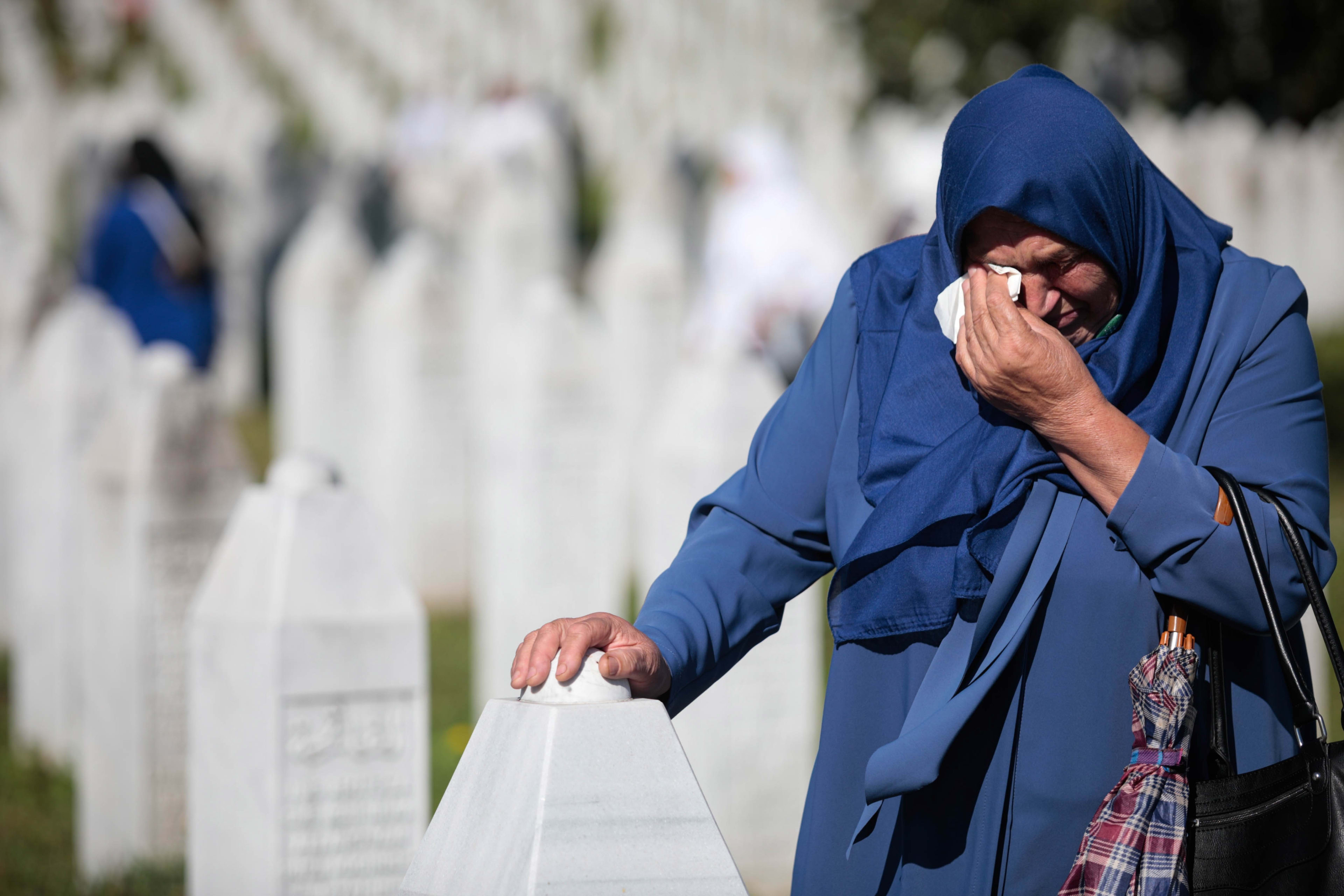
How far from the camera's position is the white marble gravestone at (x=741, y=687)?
5.34 m

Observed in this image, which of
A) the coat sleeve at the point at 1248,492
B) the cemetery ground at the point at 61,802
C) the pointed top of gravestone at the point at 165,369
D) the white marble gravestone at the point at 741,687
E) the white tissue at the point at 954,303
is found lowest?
the cemetery ground at the point at 61,802

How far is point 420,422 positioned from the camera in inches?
332

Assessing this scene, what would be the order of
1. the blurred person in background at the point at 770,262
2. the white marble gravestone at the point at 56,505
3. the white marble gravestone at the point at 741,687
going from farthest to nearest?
the blurred person in background at the point at 770,262 → the white marble gravestone at the point at 56,505 → the white marble gravestone at the point at 741,687

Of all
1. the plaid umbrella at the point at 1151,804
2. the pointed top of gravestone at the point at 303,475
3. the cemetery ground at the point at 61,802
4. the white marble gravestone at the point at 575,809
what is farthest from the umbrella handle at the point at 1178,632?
the cemetery ground at the point at 61,802

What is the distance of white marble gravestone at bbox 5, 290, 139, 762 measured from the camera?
21.0ft

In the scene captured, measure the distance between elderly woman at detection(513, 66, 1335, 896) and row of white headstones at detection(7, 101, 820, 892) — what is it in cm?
183

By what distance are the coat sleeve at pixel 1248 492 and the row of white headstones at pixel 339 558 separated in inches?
89.4

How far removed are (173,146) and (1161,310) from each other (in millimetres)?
15778

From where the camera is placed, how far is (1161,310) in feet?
6.83

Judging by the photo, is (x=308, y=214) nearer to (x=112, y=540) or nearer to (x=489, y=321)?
(x=489, y=321)

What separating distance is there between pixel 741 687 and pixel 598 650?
3.36 metres

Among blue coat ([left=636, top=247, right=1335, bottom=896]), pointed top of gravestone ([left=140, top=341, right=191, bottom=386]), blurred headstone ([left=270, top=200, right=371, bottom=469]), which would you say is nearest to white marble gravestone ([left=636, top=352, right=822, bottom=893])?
pointed top of gravestone ([left=140, top=341, right=191, bottom=386])

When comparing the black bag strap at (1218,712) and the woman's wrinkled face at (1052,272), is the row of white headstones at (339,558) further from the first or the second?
the black bag strap at (1218,712)

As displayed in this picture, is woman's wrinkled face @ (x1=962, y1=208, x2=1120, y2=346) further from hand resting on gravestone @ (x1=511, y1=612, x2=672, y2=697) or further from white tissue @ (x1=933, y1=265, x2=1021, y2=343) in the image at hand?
hand resting on gravestone @ (x1=511, y1=612, x2=672, y2=697)
